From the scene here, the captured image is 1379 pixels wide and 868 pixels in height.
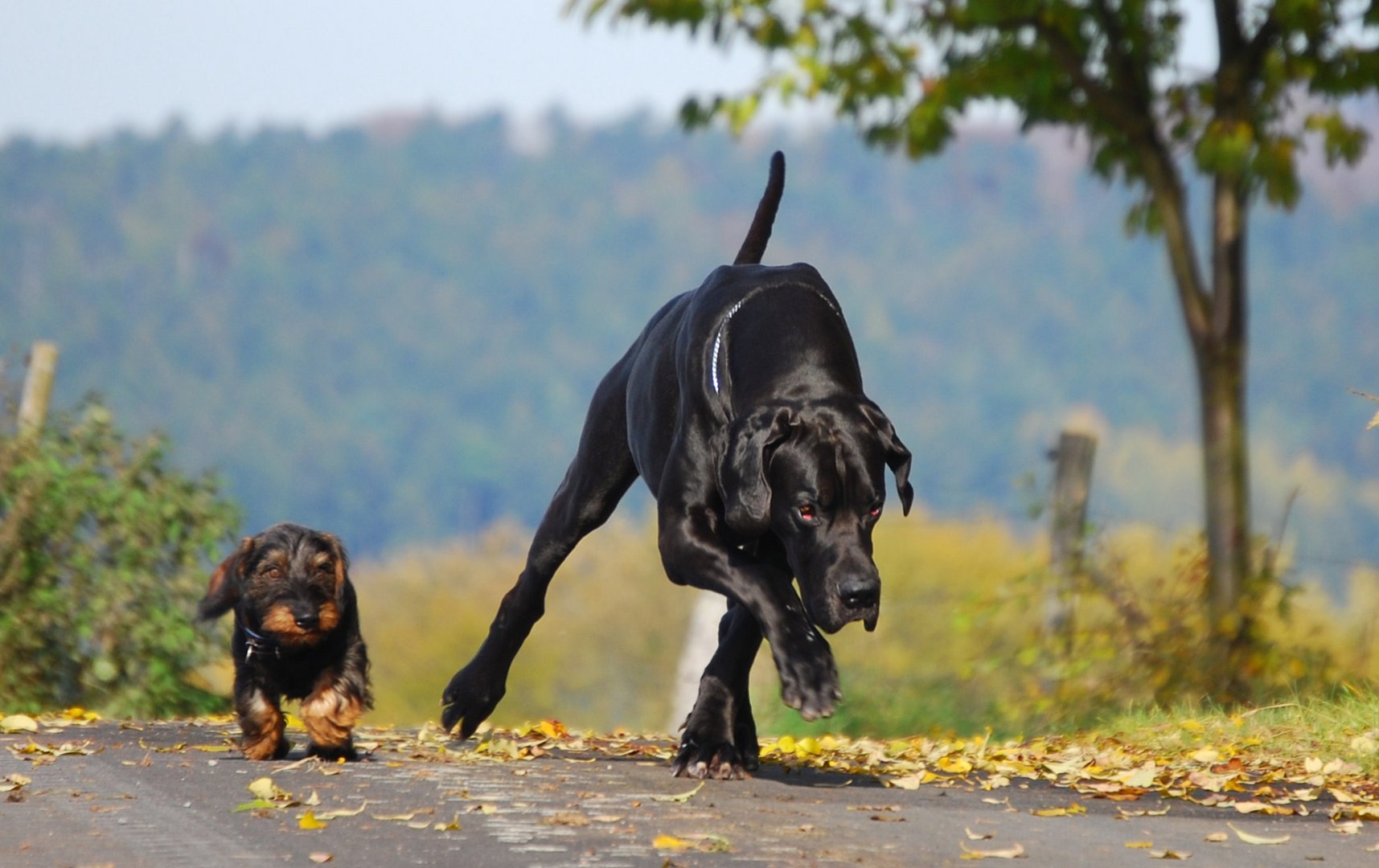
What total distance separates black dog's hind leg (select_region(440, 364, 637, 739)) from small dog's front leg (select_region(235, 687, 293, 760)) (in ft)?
2.73

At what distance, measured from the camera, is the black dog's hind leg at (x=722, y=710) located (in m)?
6.18

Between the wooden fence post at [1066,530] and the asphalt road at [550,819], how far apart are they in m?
4.93

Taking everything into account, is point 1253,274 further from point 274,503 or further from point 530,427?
point 274,503

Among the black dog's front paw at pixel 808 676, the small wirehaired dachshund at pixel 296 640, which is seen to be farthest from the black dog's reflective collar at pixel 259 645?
the black dog's front paw at pixel 808 676

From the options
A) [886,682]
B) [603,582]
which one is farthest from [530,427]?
[886,682]

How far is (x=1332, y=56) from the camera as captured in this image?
10773mm

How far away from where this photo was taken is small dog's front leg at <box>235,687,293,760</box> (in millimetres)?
6367

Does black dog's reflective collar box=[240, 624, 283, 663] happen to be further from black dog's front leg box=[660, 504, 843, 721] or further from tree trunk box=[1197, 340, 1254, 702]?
tree trunk box=[1197, 340, 1254, 702]

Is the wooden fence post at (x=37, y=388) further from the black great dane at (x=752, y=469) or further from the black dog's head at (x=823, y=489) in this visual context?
the black dog's head at (x=823, y=489)

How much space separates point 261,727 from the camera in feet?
21.0

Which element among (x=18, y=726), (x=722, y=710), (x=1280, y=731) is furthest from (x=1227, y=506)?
(x=18, y=726)

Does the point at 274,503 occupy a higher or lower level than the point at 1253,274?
lower

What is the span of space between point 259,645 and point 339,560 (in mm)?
375

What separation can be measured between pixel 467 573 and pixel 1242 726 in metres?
78.7
